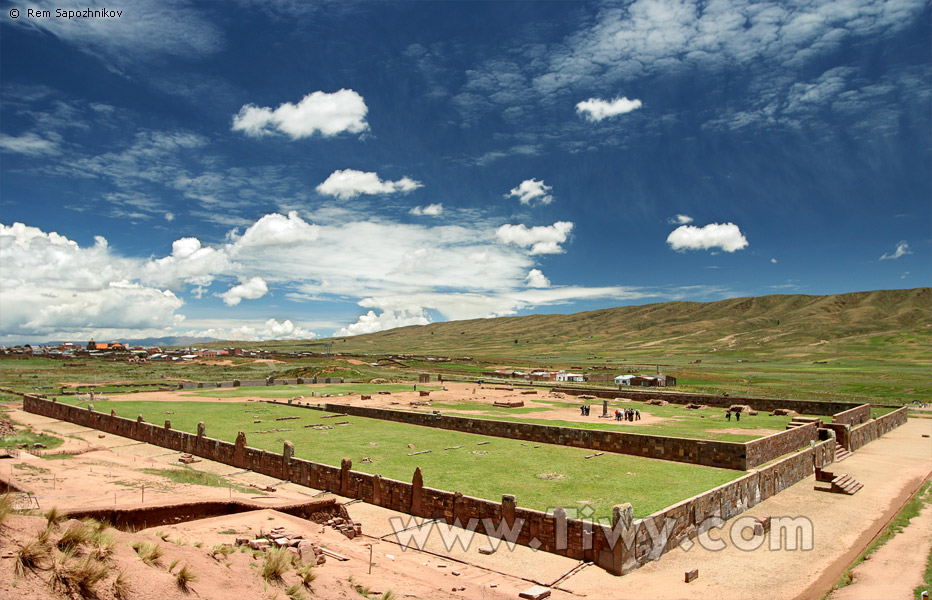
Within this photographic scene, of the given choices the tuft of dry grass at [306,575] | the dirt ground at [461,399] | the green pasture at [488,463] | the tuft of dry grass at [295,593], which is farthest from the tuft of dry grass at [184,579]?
the dirt ground at [461,399]

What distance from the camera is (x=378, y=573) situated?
13.6 m

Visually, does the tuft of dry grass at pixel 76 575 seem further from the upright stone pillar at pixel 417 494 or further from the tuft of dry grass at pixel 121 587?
the upright stone pillar at pixel 417 494

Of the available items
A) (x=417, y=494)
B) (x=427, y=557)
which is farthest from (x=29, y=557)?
(x=417, y=494)

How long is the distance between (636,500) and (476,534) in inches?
271

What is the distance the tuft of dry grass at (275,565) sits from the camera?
10914 mm

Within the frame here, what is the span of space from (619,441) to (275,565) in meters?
24.5

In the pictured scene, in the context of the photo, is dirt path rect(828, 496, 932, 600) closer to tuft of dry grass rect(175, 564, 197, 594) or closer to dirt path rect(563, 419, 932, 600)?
dirt path rect(563, 419, 932, 600)

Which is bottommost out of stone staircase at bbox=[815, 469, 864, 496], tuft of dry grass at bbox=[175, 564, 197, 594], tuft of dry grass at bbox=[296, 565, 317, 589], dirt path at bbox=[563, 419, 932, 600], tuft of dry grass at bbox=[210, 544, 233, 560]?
dirt path at bbox=[563, 419, 932, 600]

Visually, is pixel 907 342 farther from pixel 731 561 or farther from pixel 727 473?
pixel 731 561

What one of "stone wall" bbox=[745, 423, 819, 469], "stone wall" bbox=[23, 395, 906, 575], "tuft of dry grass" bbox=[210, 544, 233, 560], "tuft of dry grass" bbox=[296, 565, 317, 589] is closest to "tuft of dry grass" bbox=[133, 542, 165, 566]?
"tuft of dry grass" bbox=[210, 544, 233, 560]

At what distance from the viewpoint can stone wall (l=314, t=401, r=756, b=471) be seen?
27938 millimetres

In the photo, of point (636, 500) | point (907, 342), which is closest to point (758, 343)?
point (907, 342)

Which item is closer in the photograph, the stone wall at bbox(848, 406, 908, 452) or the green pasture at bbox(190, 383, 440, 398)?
the stone wall at bbox(848, 406, 908, 452)

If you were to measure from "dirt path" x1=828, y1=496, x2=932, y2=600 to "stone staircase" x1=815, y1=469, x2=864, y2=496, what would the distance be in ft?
14.9
